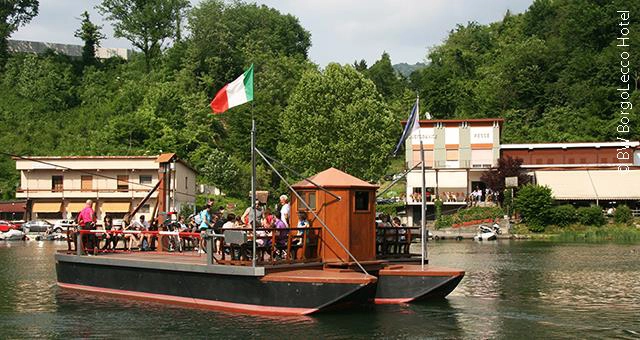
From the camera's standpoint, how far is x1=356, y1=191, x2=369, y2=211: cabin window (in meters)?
22.4

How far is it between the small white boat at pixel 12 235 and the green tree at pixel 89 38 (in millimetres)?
54760

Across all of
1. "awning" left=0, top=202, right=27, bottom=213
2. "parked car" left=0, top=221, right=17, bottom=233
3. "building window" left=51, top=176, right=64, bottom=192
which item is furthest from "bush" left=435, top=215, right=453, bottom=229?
"awning" left=0, top=202, right=27, bottom=213

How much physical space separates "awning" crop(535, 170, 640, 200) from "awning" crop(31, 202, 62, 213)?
4251 centimetres

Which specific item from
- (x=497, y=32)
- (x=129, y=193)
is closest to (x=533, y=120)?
(x=497, y=32)

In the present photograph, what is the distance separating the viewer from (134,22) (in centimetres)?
11044

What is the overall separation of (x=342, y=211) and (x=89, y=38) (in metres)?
102

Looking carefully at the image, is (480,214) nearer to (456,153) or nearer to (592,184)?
(592,184)

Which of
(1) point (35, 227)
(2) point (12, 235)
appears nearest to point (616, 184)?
(1) point (35, 227)

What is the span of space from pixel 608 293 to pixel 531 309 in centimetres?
530

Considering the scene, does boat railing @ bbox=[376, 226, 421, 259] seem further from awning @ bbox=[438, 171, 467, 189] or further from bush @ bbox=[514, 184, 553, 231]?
awning @ bbox=[438, 171, 467, 189]

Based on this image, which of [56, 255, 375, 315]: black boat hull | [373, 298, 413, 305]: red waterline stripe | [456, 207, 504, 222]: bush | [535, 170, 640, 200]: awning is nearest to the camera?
[56, 255, 375, 315]: black boat hull

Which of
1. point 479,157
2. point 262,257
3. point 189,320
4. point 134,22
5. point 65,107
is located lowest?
point 189,320

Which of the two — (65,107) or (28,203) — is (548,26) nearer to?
(65,107)

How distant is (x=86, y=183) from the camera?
3019 inches
